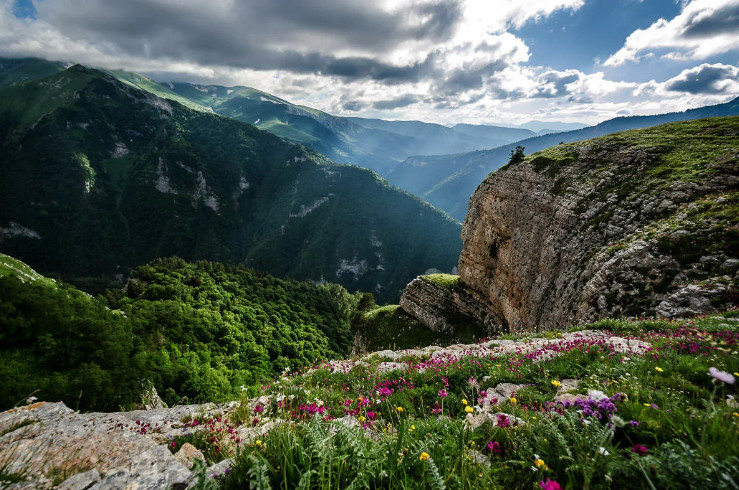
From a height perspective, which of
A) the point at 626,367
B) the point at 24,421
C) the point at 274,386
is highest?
the point at 626,367

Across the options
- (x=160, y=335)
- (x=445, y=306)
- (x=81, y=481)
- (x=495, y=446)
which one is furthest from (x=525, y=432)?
(x=160, y=335)

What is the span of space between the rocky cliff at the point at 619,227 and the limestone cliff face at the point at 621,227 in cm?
6

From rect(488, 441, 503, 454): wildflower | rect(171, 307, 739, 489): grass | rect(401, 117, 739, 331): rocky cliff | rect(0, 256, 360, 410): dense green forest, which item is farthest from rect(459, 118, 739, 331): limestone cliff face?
rect(0, 256, 360, 410): dense green forest

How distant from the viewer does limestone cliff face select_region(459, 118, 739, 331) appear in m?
13.0

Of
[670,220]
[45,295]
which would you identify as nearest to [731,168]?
[670,220]

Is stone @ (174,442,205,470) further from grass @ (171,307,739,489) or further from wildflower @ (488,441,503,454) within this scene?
wildflower @ (488,441,503,454)

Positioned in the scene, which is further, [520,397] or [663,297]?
[663,297]

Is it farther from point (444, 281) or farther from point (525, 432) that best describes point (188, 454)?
point (444, 281)

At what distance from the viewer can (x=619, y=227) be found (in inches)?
725

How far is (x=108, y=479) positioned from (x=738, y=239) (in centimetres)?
2104

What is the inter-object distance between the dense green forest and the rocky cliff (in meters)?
16.0

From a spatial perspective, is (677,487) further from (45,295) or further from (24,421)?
(45,295)

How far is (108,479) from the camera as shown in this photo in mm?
3191

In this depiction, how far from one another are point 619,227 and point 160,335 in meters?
49.7
